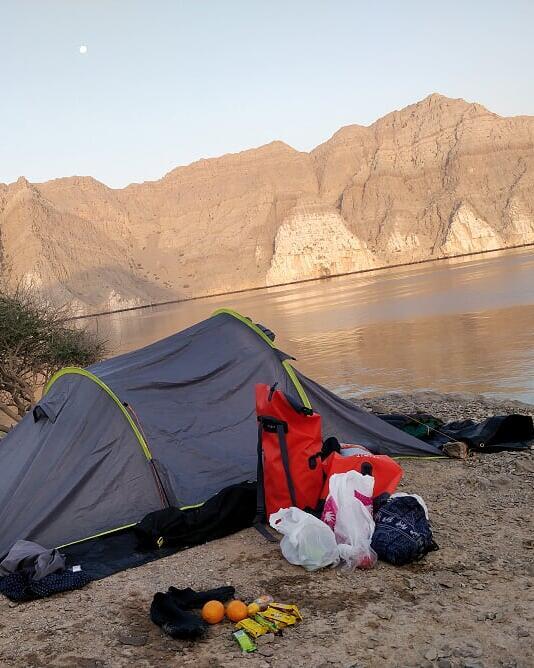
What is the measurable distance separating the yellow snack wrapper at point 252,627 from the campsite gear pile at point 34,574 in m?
1.36

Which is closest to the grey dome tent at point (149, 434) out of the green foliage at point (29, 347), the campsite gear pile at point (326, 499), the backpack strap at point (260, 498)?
the backpack strap at point (260, 498)

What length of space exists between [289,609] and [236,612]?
11.5 inches

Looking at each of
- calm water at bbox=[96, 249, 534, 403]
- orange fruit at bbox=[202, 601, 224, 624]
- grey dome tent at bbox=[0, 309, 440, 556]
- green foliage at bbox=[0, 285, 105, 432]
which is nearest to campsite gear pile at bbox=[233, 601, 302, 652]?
orange fruit at bbox=[202, 601, 224, 624]

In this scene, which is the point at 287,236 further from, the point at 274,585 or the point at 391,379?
the point at 274,585

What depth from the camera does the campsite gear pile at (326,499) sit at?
173 inches

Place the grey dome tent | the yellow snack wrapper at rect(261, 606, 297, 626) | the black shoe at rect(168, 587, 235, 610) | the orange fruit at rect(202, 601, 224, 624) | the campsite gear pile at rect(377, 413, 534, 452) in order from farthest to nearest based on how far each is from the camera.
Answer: the campsite gear pile at rect(377, 413, 534, 452) → the grey dome tent → the black shoe at rect(168, 587, 235, 610) → the orange fruit at rect(202, 601, 224, 624) → the yellow snack wrapper at rect(261, 606, 297, 626)

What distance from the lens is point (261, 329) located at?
676 centimetres

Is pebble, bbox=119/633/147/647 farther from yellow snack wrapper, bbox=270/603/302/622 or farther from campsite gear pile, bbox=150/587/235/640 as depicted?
yellow snack wrapper, bbox=270/603/302/622

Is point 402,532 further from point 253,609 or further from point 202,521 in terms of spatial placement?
point 202,521

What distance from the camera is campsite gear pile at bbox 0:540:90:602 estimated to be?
4438 mm

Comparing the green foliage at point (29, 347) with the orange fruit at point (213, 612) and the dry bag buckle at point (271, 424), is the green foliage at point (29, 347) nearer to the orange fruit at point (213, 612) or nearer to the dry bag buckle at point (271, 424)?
the dry bag buckle at point (271, 424)

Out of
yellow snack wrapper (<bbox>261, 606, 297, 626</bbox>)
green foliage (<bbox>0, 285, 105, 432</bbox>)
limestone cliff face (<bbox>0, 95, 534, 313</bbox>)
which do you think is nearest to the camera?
yellow snack wrapper (<bbox>261, 606, 297, 626</bbox>)

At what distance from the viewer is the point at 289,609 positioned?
12.3 ft

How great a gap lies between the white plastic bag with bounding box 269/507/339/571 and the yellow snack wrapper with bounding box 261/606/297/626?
2.18ft
